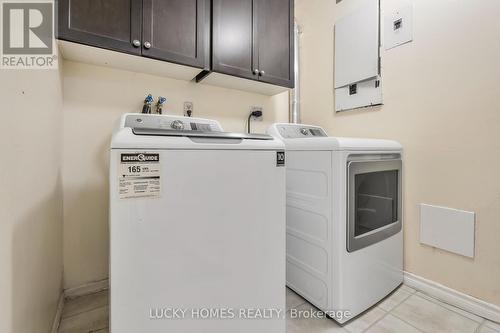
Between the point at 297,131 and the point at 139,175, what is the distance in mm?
1400

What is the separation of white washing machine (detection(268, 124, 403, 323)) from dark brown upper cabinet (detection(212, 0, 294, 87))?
0.64 meters

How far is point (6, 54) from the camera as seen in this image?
0.80 m

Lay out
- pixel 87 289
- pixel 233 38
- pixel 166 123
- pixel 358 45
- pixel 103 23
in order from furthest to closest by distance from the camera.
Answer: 1. pixel 358 45
2. pixel 233 38
3. pixel 87 289
4. pixel 166 123
5. pixel 103 23

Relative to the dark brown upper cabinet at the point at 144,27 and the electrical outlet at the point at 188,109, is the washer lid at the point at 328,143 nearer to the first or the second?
the electrical outlet at the point at 188,109


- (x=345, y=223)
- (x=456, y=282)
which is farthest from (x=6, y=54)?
(x=456, y=282)

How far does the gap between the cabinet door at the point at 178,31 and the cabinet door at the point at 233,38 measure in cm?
6

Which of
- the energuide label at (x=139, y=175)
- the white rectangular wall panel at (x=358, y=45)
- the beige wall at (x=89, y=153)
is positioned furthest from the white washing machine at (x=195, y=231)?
the white rectangular wall panel at (x=358, y=45)

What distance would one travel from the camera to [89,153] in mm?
1449

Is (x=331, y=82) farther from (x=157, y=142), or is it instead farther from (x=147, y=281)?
(x=147, y=281)

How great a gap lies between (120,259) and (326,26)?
96.1 inches

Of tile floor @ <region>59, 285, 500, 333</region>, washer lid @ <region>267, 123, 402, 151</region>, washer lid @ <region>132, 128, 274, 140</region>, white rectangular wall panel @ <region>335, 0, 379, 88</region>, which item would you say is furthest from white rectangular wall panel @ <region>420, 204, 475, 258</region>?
washer lid @ <region>132, 128, 274, 140</region>
